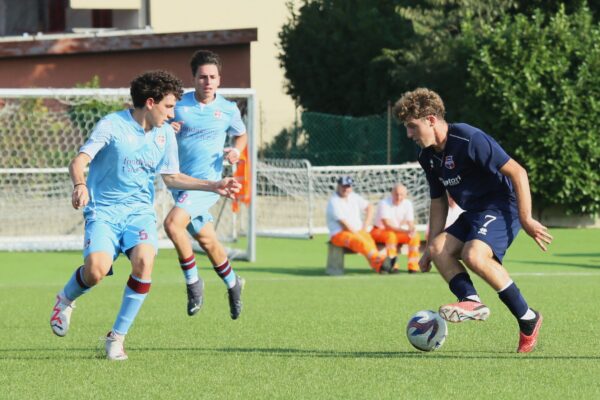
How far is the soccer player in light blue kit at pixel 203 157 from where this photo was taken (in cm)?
1070

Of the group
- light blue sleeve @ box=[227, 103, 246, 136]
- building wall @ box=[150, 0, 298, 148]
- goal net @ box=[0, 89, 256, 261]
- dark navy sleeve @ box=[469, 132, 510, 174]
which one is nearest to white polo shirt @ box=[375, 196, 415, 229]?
goal net @ box=[0, 89, 256, 261]

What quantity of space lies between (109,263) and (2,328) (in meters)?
2.63

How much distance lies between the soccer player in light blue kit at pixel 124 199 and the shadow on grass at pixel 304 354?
350 millimetres

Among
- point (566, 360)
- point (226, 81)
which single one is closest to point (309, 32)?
point (226, 81)

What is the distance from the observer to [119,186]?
8578 mm

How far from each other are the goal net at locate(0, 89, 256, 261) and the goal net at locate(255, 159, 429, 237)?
2232mm

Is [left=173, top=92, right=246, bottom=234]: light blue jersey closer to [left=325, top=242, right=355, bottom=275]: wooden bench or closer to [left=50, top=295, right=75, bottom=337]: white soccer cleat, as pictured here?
[left=50, top=295, right=75, bottom=337]: white soccer cleat

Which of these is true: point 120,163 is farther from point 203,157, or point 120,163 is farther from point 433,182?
point 203,157

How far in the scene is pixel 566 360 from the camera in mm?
8172

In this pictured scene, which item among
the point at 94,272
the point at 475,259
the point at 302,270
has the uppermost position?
the point at 475,259

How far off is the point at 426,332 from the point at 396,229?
357 inches

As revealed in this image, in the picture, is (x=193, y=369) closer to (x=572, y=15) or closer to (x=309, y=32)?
(x=572, y=15)

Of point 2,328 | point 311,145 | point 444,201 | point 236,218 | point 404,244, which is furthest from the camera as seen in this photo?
point 311,145

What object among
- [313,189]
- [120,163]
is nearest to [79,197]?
[120,163]
